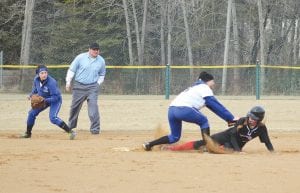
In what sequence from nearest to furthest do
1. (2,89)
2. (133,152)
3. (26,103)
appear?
(133,152) < (26,103) < (2,89)

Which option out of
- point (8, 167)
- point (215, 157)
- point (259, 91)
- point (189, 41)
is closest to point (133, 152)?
point (215, 157)

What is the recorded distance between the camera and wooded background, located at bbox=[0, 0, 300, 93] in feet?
129

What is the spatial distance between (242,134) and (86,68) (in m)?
4.67

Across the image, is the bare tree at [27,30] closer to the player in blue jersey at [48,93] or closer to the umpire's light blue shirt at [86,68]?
the umpire's light blue shirt at [86,68]

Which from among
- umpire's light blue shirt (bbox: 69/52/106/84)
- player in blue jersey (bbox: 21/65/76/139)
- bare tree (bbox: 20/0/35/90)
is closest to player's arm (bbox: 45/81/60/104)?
player in blue jersey (bbox: 21/65/76/139)

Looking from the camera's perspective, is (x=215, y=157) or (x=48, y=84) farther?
(x=48, y=84)

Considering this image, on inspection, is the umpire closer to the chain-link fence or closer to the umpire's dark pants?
the umpire's dark pants

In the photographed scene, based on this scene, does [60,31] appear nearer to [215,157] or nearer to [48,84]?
[48,84]

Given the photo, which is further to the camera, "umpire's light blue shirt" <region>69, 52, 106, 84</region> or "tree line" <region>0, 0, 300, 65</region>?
"tree line" <region>0, 0, 300, 65</region>

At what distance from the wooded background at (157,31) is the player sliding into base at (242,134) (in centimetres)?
2681

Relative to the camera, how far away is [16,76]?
2925 centimetres

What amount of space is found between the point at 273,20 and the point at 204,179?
1343 inches

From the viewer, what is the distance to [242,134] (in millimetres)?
11141

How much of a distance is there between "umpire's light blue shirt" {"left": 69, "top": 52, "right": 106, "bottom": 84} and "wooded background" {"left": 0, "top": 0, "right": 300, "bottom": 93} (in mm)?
23534
